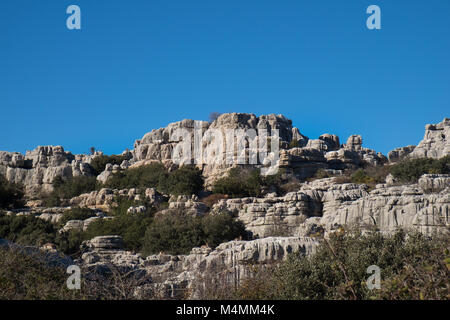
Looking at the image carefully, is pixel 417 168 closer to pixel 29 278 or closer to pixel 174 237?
pixel 174 237

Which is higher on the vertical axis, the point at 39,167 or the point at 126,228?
the point at 39,167

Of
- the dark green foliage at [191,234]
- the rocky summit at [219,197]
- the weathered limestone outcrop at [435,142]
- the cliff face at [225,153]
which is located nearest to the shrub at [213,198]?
the rocky summit at [219,197]

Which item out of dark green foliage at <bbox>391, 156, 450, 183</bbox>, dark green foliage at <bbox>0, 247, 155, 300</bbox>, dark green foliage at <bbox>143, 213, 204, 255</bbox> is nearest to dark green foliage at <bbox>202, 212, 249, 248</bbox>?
dark green foliage at <bbox>143, 213, 204, 255</bbox>

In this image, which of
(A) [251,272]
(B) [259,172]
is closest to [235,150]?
(B) [259,172]

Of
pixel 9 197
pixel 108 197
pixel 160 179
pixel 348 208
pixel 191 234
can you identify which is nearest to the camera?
pixel 348 208

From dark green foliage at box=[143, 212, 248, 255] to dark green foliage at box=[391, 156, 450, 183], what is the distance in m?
11.9

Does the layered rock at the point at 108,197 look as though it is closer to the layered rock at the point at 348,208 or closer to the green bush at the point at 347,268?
the layered rock at the point at 348,208

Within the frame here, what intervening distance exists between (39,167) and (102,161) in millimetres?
5373

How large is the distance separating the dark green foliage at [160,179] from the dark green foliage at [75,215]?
5754mm

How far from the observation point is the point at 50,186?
44719 mm

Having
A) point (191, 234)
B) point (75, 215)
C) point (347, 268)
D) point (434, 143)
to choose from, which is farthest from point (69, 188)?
point (347, 268)

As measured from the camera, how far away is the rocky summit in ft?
52.7

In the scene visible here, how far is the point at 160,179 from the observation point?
38312mm
